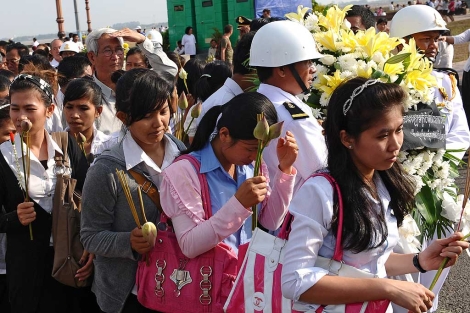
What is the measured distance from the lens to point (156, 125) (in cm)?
287

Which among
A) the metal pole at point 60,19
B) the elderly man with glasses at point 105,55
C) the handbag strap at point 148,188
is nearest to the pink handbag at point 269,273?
the handbag strap at point 148,188

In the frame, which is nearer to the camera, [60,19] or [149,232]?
[149,232]

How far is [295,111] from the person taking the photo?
118 inches

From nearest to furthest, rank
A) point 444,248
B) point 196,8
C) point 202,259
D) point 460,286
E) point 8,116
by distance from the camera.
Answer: point 444,248
point 202,259
point 8,116
point 460,286
point 196,8

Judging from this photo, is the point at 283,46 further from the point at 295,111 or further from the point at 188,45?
the point at 188,45

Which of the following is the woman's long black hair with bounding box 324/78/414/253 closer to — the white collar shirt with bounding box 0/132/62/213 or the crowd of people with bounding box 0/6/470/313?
the crowd of people with bounding box 0/6/470/313

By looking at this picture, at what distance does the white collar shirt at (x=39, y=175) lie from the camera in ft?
11.3

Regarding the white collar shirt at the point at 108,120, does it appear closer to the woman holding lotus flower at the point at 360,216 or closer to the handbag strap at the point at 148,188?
the handbag strap at the point at 148,188

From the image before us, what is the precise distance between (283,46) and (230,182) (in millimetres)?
889

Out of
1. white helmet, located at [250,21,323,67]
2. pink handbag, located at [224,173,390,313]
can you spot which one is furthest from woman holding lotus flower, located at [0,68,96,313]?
pink handbag, located at [224,173,390,313]

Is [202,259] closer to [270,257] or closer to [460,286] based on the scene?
[270,257]

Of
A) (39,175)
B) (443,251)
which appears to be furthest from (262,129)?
(39,175)

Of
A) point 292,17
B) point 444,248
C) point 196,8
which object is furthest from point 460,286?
point 196,8

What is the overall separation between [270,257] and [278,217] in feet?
1.92
